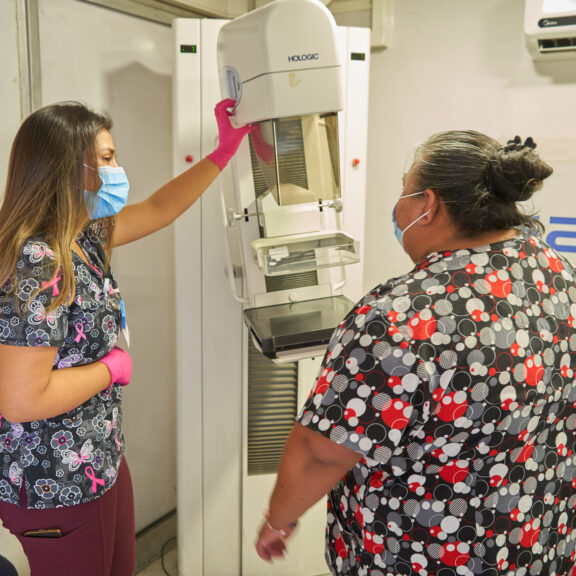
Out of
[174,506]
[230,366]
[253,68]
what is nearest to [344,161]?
[253,68]

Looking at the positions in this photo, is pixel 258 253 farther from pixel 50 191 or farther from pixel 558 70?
pixel 558 70

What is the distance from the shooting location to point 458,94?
7.11ft

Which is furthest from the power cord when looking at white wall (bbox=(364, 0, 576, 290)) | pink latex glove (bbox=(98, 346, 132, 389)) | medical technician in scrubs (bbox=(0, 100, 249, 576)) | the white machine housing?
the white machine housing

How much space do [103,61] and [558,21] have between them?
1.45 m

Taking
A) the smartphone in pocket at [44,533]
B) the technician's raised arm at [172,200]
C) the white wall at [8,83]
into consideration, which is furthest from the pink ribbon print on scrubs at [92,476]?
the white wall at [8,83]

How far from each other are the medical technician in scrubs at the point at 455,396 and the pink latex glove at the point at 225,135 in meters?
0.65

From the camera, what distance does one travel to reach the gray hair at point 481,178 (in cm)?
105

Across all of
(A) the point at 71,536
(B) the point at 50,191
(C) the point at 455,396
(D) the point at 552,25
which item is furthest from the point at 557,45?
(A) the point at 71,536

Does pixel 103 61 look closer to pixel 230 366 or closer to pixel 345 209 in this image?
pixel 345 209

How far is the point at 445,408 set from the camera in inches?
38.9

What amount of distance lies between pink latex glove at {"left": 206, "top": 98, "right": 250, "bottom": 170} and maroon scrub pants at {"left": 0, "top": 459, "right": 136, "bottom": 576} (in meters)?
0.92

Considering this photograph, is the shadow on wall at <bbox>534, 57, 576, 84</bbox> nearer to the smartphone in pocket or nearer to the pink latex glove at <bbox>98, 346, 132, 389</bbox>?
the pink latex glove at <bbox>98, 346, 132, 389</bbox>

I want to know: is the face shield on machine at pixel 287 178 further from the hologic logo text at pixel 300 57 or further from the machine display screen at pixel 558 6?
the machine display screen at pixel 558 6

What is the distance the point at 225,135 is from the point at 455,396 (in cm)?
101
